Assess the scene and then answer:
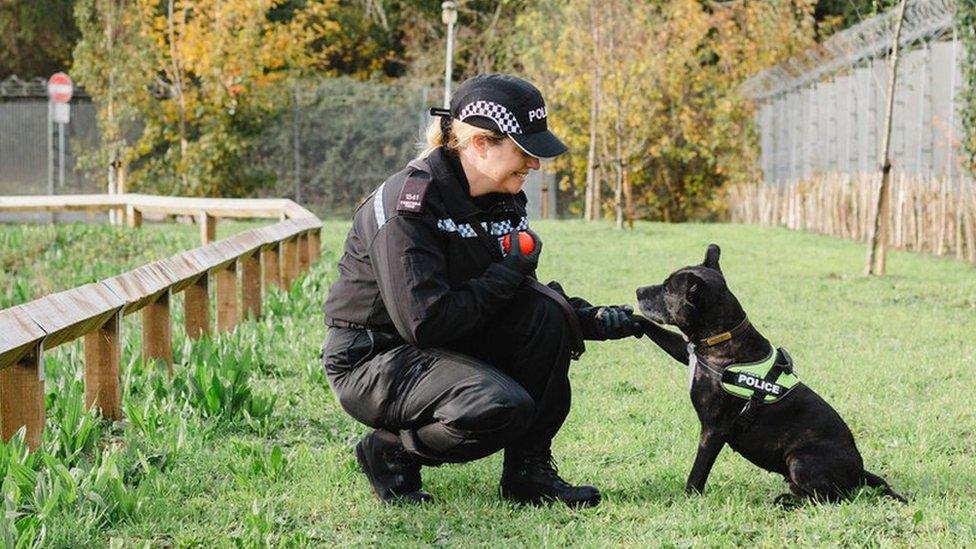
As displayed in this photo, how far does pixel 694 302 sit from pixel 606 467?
90 cm

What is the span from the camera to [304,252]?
13.4m

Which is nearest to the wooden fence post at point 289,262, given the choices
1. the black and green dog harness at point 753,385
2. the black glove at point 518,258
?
the black glove at point 518,258

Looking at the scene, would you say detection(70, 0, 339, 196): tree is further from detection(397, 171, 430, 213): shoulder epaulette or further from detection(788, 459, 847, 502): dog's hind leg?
detection(788, 459, 847, 502): dog's hind leg

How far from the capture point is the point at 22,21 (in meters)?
38.9

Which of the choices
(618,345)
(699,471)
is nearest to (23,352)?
(699,471)

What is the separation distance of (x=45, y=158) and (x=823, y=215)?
60.8ft

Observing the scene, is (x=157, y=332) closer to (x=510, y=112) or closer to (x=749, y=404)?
(x=510, y=112)

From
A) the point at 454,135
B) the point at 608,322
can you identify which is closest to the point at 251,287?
the point at 454,135

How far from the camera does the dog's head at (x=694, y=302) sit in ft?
16.1

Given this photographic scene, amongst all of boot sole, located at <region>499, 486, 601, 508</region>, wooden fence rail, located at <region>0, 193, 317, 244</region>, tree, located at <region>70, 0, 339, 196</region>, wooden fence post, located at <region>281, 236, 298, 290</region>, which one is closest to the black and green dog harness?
boot sole, located at <region>499, 486, 601, 508</region>

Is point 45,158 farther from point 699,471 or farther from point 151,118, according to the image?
point 699,471

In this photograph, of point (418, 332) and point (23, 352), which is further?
point (23, 352)

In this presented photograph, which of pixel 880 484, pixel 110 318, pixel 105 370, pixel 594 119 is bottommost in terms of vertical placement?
pixel 880 484

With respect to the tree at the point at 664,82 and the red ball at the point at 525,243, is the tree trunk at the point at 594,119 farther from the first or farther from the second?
the red ball at the point at 525,243
